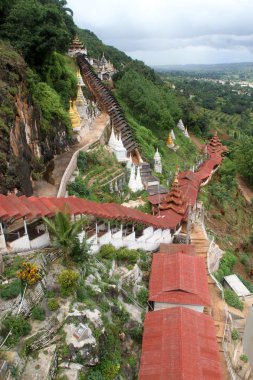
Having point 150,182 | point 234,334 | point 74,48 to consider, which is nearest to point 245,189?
point 150,182

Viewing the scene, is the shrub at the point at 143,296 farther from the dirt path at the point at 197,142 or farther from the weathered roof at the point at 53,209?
the dirt path at the point at 197,142

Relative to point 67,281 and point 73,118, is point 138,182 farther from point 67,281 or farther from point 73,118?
point 67,281

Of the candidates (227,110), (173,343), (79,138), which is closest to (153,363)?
(173,343)

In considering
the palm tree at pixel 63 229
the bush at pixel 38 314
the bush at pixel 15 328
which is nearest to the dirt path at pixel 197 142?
the palm tree at pixel 63 229

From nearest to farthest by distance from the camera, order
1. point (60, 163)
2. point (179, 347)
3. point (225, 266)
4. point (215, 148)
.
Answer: point (179, 347) → point (225, 266) → point (60, 163) → point (215, 148)

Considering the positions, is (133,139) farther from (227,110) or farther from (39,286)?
(227,110)

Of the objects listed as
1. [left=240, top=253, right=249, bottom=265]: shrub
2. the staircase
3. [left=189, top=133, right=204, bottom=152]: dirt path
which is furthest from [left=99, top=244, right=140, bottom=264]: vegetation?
[left=189, top=133, right=204, bottom=152]: dirt path

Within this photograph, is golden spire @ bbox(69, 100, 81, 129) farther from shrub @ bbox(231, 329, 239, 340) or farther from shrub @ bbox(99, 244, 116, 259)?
shrub @ bbox(231, 329, 239, 340)
